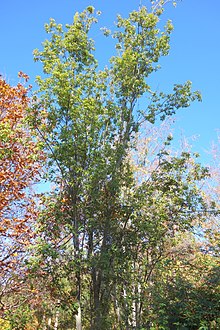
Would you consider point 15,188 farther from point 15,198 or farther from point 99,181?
point 99,181

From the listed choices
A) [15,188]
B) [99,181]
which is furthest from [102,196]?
[15,188]

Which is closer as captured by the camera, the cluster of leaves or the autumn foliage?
the cluster of leaves

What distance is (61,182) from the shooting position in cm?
610

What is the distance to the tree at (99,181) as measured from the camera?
536 cm

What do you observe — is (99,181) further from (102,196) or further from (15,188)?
(15,188)

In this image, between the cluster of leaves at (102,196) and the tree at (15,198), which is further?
the tree at (15,198)

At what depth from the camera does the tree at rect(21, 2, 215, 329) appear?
536cm

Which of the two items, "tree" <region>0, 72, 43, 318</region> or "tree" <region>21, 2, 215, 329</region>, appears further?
"tree" <region>0, 72, 43, 318</region>

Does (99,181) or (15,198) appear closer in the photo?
(99,181)

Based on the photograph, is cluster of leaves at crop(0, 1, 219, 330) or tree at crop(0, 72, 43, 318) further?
tree at crop(0, 72, 43, 318)

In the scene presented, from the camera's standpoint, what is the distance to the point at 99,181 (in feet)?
19.0

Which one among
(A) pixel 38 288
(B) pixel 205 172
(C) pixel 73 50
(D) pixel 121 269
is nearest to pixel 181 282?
(D) pixel 121 269

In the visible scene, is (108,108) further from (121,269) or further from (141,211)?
(121,269)

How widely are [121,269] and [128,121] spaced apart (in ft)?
10.3
